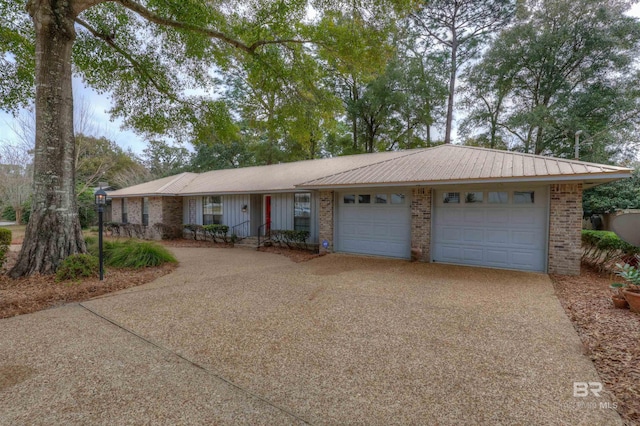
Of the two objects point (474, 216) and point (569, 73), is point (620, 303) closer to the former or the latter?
point (474, 216)

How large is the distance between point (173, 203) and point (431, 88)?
16.3m

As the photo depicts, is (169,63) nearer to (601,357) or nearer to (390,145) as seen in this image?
(601,357)

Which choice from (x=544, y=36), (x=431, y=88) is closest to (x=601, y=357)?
(x=431, y=88)

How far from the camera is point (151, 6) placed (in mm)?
8492

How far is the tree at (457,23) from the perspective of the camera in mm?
17141

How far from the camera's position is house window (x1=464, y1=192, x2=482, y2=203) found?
7630 mm

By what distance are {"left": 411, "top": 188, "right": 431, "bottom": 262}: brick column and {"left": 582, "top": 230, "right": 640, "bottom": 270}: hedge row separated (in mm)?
4057

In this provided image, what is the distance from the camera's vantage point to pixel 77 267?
618 centimetres

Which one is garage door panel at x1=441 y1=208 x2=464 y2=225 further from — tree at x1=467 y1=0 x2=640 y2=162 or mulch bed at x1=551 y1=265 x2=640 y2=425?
tree at x1=467 y1=0 x2=640 y2=162

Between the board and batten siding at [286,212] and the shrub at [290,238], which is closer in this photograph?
the shrub at [290,238]

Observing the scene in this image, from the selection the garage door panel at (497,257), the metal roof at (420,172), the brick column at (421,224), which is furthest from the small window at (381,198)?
the garage door panel at (497,257)

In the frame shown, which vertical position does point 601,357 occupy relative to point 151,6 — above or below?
below

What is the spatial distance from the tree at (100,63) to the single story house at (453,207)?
475cm

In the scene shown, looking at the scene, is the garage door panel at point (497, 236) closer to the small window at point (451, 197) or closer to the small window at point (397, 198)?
the small window at point (451, 197)
